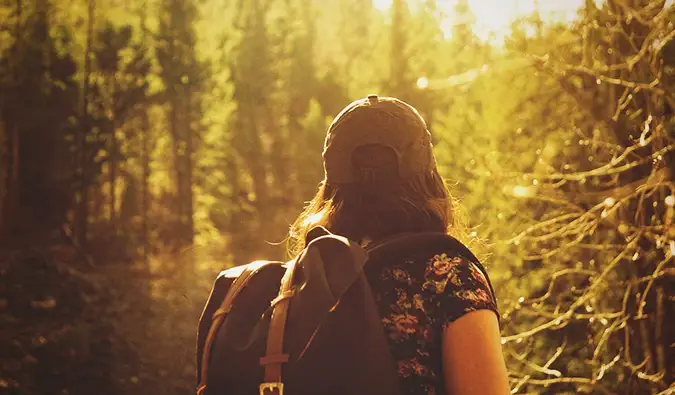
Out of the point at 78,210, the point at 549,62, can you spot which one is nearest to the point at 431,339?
the point at 549,62

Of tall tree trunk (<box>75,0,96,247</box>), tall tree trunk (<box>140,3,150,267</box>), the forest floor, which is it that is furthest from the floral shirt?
tall tree trunk (<box>140,3,150,267</box>)

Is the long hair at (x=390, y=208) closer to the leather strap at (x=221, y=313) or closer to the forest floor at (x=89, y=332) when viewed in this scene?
the leather strap at (x=221, y=313)

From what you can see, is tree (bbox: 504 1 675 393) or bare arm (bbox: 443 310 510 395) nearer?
bare arm (bbox: 443 310 510 395)

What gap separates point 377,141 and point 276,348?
552 mm

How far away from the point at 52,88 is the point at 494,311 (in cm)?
2032

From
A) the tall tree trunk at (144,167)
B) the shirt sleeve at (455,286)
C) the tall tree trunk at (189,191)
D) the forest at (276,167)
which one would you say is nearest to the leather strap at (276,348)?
the shirt sleeve at (455,286)

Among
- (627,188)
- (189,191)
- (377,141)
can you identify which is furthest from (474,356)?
(189,191)

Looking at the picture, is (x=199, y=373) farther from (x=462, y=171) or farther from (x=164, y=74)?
(x=164, y=74)

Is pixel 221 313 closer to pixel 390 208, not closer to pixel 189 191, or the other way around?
→ pixel 390 208

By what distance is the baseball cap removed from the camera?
5.79 ft

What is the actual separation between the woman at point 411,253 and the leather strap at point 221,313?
231 mm

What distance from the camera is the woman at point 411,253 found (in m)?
1.58

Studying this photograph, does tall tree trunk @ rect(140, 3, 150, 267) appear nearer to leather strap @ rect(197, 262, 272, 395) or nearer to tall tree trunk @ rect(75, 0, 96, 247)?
tall tree trunk @ rect(75, 0, 96, 247)

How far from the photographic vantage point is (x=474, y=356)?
5.12 feet
